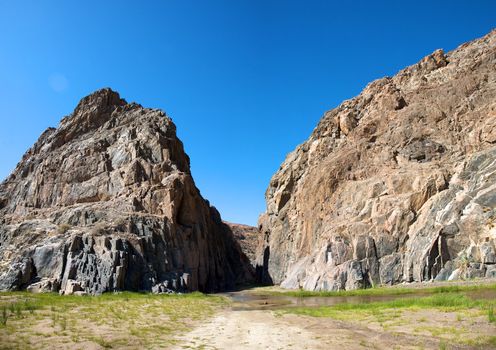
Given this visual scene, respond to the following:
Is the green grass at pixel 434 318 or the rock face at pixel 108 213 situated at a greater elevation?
the rock face at pixel 108 213

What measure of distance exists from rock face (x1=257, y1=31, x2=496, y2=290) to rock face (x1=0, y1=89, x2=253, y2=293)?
2461 centimetres

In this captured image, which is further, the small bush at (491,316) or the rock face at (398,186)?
the rock face at (398,186)

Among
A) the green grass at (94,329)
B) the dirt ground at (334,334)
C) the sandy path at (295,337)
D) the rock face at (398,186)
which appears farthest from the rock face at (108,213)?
the dirt ground at (334,334)

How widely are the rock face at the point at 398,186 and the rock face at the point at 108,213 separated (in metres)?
24.6

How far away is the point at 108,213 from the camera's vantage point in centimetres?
7388

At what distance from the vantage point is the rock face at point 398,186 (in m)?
48.8

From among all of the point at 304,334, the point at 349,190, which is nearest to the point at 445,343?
the point at 304,334

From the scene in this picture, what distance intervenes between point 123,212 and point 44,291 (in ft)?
70.5

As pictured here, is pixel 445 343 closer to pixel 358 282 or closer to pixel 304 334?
pixel 304 334

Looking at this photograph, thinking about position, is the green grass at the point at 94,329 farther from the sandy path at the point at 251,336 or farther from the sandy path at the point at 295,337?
the sandy path at the point at 295,337

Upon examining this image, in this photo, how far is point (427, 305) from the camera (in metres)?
26.4

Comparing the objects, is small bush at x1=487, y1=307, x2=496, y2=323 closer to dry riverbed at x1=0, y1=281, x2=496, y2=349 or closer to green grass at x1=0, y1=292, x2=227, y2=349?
dry riverbed at x1=0, y1=281, x2=496, y2=349

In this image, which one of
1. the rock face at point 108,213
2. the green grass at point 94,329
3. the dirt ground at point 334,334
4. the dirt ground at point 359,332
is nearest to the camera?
the dirt ground at point 359,332

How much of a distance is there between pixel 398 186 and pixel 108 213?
55.3m
